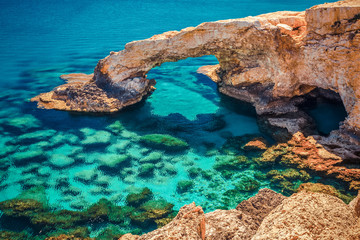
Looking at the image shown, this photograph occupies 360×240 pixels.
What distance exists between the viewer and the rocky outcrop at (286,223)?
3830 millimetres

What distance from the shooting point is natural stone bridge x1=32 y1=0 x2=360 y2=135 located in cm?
779

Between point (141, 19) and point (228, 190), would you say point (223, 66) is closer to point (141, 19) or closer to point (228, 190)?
point (228, 190)

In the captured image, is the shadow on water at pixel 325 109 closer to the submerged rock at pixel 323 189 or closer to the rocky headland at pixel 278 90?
Answer: the rocky headland at pixel 278 90

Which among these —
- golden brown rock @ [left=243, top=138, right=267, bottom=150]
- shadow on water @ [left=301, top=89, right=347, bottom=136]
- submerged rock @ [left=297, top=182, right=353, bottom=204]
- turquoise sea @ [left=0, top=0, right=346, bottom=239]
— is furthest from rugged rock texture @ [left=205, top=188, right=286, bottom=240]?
shadow on water @ [left=301, top=89, right=347, bottom=136]

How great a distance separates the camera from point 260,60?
10.3 metres

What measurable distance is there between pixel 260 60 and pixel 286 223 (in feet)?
23.9

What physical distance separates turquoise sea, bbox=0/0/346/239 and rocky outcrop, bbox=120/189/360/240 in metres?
2.41

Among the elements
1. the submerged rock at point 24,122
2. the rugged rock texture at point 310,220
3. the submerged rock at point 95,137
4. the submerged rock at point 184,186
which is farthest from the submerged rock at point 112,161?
the rugged rock texture at point 310,220

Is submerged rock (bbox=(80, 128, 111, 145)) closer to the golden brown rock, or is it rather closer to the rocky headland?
the rocky headland

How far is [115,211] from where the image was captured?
706cm

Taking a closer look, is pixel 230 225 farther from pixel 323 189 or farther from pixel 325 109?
pixel 325 109

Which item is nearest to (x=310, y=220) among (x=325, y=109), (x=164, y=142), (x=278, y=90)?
(x=164, y=142)

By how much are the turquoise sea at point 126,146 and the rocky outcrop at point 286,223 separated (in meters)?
2.41

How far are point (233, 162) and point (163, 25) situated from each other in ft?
59.2
